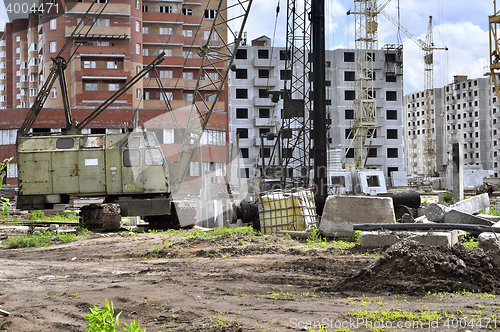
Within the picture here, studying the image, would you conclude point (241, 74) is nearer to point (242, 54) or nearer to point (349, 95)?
point (242, 54)

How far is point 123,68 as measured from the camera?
6272 centimetres

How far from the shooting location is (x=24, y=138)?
63.9 feet

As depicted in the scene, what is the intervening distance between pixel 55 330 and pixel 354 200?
27.7 ft

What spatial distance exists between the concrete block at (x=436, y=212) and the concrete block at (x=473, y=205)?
1.10ft

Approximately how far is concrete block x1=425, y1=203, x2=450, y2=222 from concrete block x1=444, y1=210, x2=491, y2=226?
1.20ft

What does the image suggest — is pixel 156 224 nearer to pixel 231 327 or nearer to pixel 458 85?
pixel 231 327

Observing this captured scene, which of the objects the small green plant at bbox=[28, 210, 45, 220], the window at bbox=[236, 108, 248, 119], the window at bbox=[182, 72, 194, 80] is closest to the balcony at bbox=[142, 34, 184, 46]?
→ the window at bbox=[182, 72, 194, 80]

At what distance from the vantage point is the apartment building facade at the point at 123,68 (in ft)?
164

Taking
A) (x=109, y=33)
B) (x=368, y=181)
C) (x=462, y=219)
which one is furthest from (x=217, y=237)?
(x=109, y=33)

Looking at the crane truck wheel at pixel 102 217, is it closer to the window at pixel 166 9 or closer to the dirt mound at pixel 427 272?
the dirt mound at pixel 427 272

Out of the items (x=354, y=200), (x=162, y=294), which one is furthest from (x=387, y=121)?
(x=162, y=294)

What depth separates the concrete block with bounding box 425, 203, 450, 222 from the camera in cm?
1234

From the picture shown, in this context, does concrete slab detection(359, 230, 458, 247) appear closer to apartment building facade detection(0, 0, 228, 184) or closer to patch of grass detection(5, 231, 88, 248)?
patch of grass detection(5, 231, 88, 248)

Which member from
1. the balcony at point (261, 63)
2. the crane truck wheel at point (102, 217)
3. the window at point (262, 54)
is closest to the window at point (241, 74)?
the balcony at point (261, 63)
